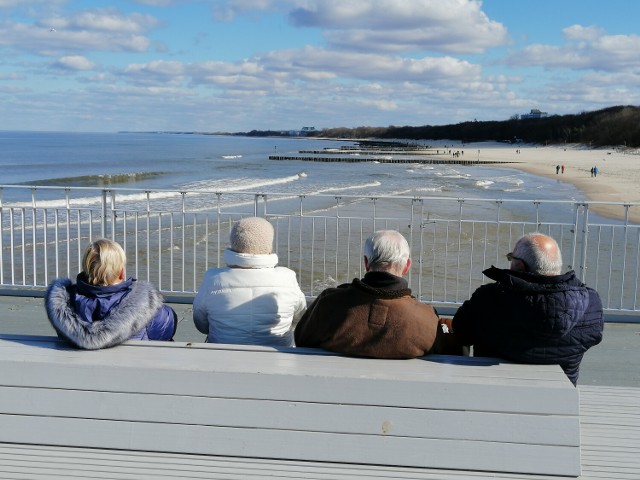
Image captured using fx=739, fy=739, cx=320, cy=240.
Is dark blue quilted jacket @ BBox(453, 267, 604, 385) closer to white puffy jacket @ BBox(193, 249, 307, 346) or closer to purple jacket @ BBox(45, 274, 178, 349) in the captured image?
white puffy jacket @ BBox(193, 249, 307, 346)

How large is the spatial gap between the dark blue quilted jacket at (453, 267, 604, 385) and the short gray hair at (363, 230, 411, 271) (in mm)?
378

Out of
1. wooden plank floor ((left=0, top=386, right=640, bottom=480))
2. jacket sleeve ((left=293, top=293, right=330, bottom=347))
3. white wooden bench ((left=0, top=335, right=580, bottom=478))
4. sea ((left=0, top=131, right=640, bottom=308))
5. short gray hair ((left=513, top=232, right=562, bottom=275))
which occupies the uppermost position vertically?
short gray hair ((left=513, top=232, right=562, bottom=275))

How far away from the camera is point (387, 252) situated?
3055mm

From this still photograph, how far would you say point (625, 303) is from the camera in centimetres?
959

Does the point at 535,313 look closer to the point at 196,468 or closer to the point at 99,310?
the point at 196,468

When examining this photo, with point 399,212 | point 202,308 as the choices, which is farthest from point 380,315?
point 399,212

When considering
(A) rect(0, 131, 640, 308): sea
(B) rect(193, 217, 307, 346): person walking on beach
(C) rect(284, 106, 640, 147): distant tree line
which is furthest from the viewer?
(C) rect(284, 106, 640, 147): distant tree line

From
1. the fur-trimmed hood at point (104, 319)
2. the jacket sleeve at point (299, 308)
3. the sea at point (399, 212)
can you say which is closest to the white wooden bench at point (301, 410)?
the fur-trimmed hood at point (104, 319)

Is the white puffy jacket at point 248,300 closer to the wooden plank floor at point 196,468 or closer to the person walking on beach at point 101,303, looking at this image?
the person walking on beach at point 101,303

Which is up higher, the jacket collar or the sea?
the jacket collar

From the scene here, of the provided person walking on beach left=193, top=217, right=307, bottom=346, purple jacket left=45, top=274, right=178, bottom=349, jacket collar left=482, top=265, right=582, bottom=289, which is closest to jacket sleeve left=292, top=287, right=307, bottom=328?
person walking on beach left=193, top=217, right=307, bottom=346

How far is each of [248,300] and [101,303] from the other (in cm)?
72

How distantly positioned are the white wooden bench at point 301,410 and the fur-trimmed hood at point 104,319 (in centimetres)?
14

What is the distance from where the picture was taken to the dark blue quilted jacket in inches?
117
